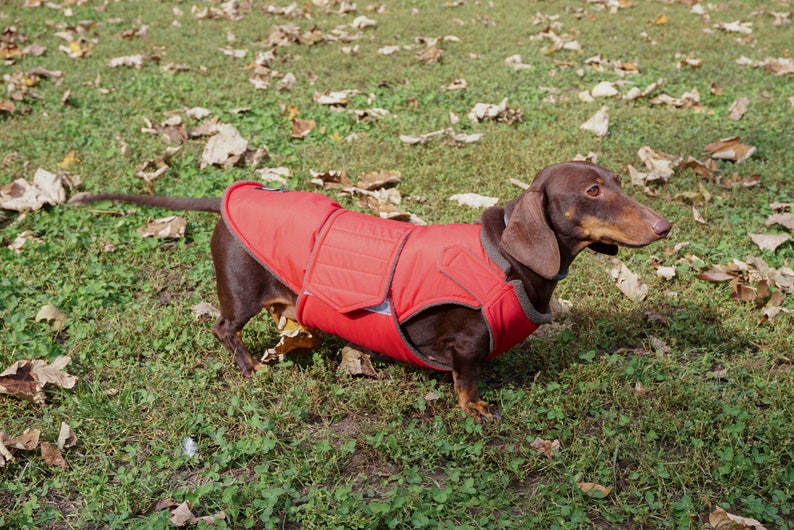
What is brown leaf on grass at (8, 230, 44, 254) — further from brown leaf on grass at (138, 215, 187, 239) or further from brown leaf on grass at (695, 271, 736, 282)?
brown leaf on grass at (695, 271, 736, 282)

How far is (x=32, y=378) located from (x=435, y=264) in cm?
209

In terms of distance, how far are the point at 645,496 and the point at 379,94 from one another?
4.97m

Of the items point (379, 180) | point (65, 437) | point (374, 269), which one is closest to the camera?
point (65, 437)

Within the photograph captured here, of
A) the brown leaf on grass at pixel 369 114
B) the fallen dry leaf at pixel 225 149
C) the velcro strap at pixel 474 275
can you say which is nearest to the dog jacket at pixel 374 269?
the velcro strap at pixel 474 275

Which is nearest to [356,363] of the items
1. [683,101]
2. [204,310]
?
[204,310]

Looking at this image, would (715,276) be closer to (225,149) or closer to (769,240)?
(769,240)

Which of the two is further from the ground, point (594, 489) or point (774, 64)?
point (594, 489)

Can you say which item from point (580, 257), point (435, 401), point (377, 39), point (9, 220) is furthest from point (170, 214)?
point (377, 39)

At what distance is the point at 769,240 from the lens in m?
4.49

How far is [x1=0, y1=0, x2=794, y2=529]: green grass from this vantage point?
282 centimetres


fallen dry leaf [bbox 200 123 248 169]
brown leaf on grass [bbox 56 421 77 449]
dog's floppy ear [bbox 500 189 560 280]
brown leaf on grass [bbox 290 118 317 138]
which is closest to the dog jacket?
dog's floppy ear [bbox 500 189 560 280]

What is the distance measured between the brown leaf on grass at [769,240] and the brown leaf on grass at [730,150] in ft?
4.05

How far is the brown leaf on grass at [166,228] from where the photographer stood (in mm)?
4641

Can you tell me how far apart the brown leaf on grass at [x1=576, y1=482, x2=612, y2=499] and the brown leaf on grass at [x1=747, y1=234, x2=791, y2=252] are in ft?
8.04
